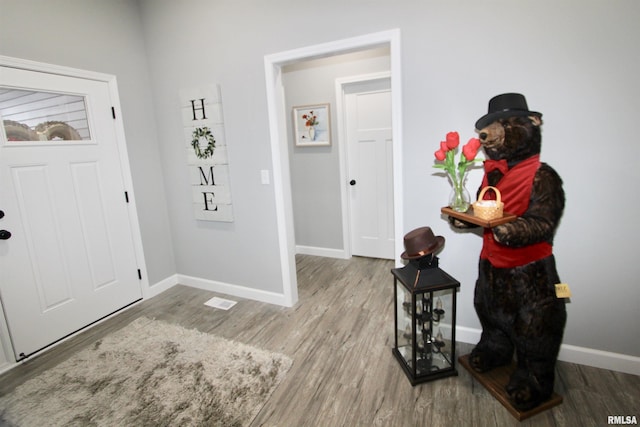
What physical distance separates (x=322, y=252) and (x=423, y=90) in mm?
2515

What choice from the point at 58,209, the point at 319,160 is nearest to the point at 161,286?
the point at 58,209

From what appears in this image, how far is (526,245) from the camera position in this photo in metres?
1.53

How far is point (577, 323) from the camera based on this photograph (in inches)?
75.9

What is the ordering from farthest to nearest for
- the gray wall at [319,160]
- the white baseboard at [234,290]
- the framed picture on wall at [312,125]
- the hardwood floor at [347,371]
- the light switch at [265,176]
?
the framed picture on wall at [312,125] < the gray wall at [319,160] < the white baseboard at [234,290] < the light switch at [265,176] < the hardwood floor at [347,371]

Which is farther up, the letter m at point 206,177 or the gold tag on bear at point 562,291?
the letter m at point 206,177

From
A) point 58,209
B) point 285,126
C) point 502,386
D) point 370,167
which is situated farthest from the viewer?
point 370,167

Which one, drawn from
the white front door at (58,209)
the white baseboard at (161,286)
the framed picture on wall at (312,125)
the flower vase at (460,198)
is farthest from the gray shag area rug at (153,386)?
the framed picture on wall at (312,125)

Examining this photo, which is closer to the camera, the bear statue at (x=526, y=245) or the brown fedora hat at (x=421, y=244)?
the bear statue at (x=526, y=245)

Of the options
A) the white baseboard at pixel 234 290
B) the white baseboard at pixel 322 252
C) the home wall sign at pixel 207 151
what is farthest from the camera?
the white baseboard at pixel 322 252

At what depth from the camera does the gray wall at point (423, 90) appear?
66.4 inches

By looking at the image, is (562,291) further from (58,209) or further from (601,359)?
(58,209)

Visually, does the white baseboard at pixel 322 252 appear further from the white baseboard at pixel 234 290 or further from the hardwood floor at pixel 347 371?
the white baseboard at pixel 234 290

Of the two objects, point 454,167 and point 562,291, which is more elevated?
point 454,167

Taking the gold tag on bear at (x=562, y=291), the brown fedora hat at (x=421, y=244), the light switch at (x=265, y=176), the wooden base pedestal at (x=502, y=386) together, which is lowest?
the wooden base pedestal at (x=502, y=386)
